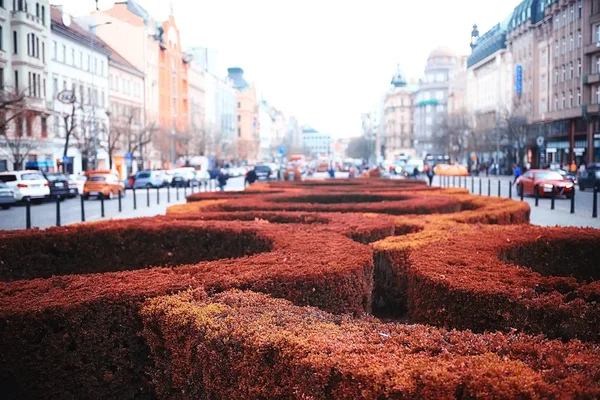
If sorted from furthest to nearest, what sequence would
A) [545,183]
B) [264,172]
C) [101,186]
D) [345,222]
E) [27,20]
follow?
[264,172] < [101,186] < [545,183] < [27,20] < [345,222]

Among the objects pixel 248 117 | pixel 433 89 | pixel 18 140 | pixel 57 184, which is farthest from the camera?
pixel 433 89

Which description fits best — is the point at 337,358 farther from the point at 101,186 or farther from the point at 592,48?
the point at 592,48

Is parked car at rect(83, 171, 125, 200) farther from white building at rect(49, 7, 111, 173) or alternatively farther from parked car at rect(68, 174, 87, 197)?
white building at rect(49, 7, 111, 173)

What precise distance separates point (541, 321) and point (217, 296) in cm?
246

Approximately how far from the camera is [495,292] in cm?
569

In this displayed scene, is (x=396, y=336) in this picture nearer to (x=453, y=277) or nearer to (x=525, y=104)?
(x=453, y=277)

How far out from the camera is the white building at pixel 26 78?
102ft

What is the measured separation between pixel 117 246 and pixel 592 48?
182 feet

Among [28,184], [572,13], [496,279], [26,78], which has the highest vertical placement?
[572,13]

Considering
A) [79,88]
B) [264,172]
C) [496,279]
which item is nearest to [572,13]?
[264,172]

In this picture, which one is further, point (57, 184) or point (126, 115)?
point (126, 115)

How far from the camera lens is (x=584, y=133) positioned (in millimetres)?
61781

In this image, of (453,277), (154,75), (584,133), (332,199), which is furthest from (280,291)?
(154,75)

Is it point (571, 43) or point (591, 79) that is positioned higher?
point (571, 43)
